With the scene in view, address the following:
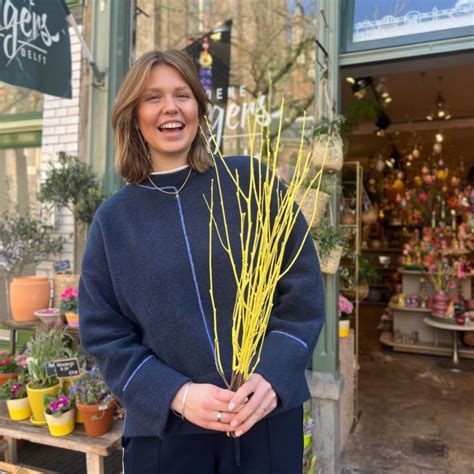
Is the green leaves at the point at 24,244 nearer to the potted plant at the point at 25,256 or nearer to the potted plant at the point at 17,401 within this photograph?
the potted plant at the point at 25,256

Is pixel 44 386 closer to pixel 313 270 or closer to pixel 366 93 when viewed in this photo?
pixel 313 270

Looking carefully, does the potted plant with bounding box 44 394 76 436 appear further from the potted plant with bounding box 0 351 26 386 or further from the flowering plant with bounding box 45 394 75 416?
the potted plant with bounding box 0 351 26 386

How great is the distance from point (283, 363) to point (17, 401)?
1.97 meters

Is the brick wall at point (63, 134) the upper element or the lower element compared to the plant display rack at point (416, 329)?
upper

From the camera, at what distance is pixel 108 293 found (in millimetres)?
1201

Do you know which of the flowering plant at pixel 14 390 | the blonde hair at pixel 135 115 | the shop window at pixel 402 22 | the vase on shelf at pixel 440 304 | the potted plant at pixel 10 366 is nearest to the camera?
the blonde hair at pixel 135 115

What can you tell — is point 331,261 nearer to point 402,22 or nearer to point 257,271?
point 402,22

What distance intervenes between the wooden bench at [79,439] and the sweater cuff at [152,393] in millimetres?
1267

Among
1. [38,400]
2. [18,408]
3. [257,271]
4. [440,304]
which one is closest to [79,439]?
[38,400]

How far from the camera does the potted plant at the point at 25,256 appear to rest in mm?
3240

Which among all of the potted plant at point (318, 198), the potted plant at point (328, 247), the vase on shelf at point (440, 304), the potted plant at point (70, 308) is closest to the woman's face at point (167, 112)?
the potted plant at point (318, 198)

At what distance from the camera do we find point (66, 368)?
2.34 meters

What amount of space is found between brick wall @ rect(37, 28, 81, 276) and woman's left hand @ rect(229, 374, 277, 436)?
3.06m

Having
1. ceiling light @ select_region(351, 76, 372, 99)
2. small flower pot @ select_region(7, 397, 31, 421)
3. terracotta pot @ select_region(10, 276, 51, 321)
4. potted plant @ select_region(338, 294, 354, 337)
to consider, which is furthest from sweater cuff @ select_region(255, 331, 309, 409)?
ceiling light @ select_region(351, 76, 372, 99)
